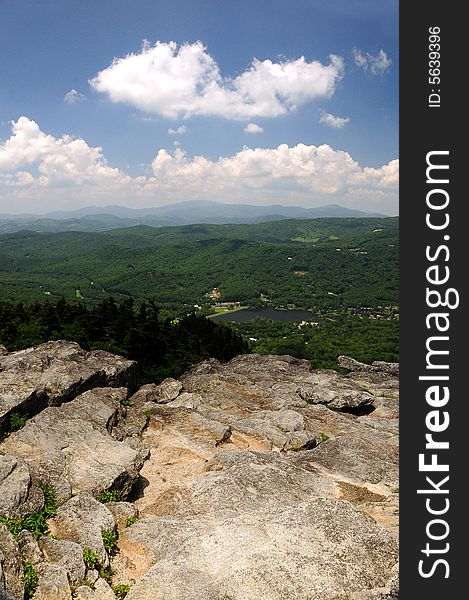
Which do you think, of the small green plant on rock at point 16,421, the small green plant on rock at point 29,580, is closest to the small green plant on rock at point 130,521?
the small green plant on rock at point 29,580

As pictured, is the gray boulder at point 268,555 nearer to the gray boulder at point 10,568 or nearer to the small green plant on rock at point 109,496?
the small green plant on rock at point 109,496

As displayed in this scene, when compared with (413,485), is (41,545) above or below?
→ below

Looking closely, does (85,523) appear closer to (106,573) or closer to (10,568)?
(106,573)

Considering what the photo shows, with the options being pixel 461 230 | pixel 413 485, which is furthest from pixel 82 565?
pixel 461 230

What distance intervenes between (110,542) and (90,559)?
1.26 meters

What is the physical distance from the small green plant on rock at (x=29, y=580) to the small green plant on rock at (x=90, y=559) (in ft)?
5.23

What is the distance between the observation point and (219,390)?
33906mm

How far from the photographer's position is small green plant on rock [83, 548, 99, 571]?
1230cm

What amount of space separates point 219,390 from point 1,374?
17341mm

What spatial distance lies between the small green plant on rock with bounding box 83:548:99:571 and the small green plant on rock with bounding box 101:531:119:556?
0.65 m

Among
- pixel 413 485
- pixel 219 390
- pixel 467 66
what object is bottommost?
pixel 219 390

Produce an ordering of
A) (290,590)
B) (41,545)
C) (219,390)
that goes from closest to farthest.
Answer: (290,590), (41,545), (219,390)

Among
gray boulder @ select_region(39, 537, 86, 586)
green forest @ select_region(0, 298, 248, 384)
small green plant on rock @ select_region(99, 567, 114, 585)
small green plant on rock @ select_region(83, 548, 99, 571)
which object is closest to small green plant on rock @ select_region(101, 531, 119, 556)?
small green plant on rock @ select_region(83, 548, 99, 571)

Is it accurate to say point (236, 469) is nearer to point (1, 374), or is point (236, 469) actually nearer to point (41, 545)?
point (41, 545)
